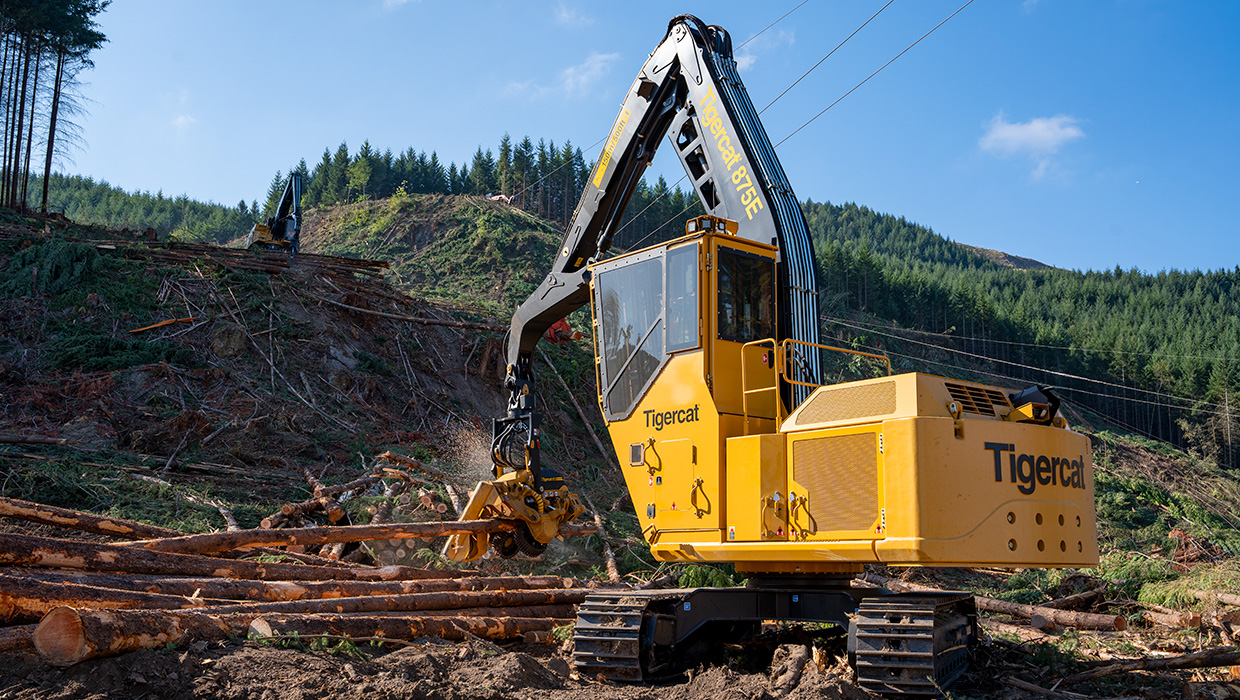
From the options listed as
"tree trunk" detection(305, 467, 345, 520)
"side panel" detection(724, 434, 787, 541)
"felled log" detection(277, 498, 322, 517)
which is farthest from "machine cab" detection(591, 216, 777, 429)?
"felled log" detection(277, 498, 322, 517)

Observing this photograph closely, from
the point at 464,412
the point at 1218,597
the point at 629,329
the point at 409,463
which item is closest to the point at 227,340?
the point at 464,412

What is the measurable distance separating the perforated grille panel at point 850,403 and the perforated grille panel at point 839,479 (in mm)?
165

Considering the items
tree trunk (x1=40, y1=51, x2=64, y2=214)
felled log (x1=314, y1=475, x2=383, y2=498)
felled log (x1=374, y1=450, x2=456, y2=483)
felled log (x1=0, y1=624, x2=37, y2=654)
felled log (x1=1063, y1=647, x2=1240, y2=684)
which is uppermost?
tree trunk (x1=40, y1=51, x2=64, y2=214)

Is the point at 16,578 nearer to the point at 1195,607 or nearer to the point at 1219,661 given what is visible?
the point at 1219,661

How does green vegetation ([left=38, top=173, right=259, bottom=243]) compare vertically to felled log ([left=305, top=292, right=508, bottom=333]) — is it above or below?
above

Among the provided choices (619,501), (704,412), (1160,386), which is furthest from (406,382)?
(1160,386)

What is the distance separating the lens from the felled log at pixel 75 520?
26.1 ft

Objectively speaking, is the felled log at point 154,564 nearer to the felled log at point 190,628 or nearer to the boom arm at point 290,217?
the felled log at point 190,628

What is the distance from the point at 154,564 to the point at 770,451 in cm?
512

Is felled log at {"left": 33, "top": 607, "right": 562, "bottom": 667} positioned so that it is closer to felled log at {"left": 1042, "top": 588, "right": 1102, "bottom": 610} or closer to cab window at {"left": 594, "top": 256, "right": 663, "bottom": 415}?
cab window at {"left": 594, "top": 256, "right": 663, "bottom": 415}

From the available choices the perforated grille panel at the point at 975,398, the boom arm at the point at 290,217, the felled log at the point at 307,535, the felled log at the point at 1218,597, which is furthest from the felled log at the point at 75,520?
the boom arm at the point at 290,217

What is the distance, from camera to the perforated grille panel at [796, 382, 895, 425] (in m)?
5.86

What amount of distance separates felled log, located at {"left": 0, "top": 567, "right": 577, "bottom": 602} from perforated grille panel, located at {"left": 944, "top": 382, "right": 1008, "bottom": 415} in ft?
16.6

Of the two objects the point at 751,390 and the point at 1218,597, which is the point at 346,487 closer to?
the point at 751,390
